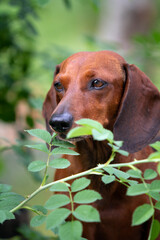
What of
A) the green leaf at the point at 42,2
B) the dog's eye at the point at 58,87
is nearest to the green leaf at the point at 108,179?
the dog's eye at the point at 58,87

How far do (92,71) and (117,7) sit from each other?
6.23 meters

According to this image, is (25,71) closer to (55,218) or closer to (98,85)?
(98,85)

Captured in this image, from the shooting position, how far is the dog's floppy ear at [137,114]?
2398mm

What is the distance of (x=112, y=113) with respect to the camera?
246cm

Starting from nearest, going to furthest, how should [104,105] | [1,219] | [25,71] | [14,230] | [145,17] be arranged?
[1,219] → [104,105] → [14,230] → [25,71] → [145,17]

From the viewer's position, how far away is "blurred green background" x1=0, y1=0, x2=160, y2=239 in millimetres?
3400

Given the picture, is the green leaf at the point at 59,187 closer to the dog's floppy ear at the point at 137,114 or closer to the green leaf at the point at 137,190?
the green leaf at the point at 137,190

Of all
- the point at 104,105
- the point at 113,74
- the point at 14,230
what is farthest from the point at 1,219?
the point at 14,230

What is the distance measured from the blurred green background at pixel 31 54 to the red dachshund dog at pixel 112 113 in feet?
1.30

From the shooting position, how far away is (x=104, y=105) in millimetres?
2396

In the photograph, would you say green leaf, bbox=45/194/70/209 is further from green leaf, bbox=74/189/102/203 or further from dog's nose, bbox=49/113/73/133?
dog's nose, bbox=49/113/73/133

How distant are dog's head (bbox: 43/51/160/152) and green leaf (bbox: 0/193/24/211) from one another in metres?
0.56

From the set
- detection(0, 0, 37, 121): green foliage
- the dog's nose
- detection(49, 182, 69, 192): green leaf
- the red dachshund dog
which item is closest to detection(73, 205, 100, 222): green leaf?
detection(49, 182, 69, 192): green leaf

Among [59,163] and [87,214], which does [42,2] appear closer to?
[59,163]
